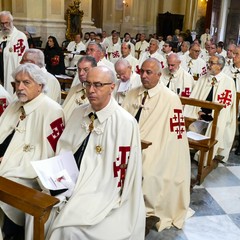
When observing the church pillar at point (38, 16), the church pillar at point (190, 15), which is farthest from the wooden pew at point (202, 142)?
the church pillar at point (190, 15)

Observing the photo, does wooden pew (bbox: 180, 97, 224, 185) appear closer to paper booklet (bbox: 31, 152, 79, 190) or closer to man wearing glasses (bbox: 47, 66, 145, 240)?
man wearing glasses (bbox: 47, 66, 145, 240)

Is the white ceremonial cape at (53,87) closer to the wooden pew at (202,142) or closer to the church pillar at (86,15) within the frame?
the wooden pew at (202,142)

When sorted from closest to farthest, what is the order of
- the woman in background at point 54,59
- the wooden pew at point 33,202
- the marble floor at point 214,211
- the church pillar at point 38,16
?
the wooden pew at point 33,202 → the marble floor at point 214,211 → the woman in background at point 54,59 → the church pillar at point 38,16

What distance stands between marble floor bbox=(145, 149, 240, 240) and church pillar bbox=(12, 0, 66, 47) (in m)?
9.93

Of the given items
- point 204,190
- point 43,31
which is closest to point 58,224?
point 204,190

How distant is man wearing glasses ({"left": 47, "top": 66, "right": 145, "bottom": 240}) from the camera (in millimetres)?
2598

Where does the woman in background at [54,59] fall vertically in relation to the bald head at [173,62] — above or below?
below

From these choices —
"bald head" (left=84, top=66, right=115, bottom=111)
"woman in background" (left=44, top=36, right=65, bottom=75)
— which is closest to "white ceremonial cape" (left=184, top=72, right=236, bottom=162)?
"bald head" (left=84, top=66, right=115, bottom=111)

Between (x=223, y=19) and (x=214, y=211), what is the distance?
18622 mm

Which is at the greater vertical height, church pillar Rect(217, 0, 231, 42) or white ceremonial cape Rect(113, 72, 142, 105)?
church pillar Rect(217, 0, 231, 42)

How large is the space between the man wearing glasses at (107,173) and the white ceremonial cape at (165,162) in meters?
0.74

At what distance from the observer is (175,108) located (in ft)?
11.8

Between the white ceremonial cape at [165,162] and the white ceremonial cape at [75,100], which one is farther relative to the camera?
the white ceremonial cape at [75,100]

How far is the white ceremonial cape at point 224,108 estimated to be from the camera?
515 cm
